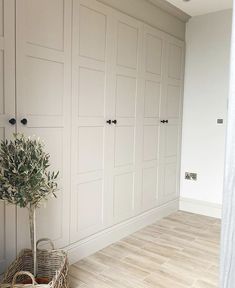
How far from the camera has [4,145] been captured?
1.51 metres

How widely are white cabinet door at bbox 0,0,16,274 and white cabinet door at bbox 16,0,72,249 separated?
0.04 metres

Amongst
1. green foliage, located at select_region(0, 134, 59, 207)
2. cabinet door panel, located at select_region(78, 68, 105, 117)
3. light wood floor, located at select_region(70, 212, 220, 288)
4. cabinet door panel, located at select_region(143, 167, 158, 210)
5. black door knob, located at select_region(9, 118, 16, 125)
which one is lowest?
light wood floor, located at select_region(70, 212, 220, 288)

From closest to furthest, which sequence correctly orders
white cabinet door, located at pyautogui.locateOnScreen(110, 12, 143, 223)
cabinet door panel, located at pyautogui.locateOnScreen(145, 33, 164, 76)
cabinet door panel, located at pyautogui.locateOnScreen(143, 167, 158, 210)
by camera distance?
1. white cabinet door, located at pyautogui.locateOnScreen(110, 12, 143, 223)
2. cabinet door panel, located at pyautogui.locateOnScreen(145, 33, 164, 76)
3. cabinet door panel, located at pyautogui.locateOnScreen(143, 167, 158, 210)

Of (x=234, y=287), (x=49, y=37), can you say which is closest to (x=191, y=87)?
(x=49, y=37)

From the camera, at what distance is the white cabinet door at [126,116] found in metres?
2.62

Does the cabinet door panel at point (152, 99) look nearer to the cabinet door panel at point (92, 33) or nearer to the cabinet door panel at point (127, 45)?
the cabinet door panel at point (127, 45)

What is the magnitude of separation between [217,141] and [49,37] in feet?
7.66

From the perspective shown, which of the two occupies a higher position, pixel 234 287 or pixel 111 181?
pixel 234 287

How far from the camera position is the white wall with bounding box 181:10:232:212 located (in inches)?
133

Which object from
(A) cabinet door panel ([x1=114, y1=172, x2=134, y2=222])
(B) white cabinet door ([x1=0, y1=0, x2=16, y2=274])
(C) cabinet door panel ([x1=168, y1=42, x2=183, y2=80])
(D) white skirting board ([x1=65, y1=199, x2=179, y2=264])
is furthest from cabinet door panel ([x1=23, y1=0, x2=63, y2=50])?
(C) cabinet door panel ([x1=168, y1=42, x2=183, y2=80])

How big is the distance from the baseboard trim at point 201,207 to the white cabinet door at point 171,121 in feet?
0.53

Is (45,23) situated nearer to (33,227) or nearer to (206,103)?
(33,227)

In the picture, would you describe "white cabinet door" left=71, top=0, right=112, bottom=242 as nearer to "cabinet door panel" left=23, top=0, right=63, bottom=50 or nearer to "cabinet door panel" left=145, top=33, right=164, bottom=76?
"cabinet door panel" left=23, top=0, right=63, bottom=50

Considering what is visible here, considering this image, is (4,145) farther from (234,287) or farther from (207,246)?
(207,246)
